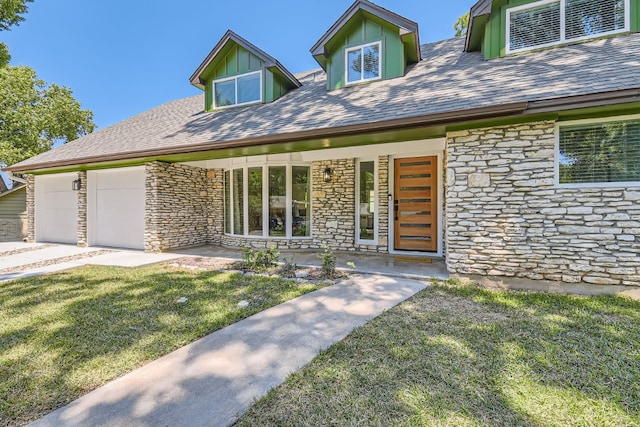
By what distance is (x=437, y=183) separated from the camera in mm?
7121

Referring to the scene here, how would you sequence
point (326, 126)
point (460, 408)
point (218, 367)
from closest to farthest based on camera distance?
point (460, 408)
point (218, 367)
point (326, 126)

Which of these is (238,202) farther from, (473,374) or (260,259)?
(473,374)

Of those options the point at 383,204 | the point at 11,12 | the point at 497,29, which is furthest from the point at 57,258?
the point at 497,29

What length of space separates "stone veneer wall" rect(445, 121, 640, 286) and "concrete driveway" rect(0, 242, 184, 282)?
685 centimetres

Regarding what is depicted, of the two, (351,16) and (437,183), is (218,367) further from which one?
(351,16)

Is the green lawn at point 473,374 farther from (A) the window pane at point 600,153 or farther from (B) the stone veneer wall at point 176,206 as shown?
(B) the stone veneer wall at point 176,206

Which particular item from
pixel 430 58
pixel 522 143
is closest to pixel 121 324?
pixel 522 143

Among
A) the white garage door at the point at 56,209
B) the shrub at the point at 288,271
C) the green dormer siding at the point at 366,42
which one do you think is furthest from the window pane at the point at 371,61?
the white garage door at the point at 56,209

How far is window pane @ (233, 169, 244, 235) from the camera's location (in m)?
9.09

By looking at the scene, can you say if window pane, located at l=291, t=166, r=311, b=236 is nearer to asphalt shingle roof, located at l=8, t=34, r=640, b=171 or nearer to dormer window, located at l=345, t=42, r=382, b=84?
asphalt shingle roof, located at l=8, t=34, r=640, b=171

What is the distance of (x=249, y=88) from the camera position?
9.01 meters

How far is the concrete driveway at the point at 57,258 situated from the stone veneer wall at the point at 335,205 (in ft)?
12.8

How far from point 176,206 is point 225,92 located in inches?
152

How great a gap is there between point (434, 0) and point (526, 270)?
928cm
